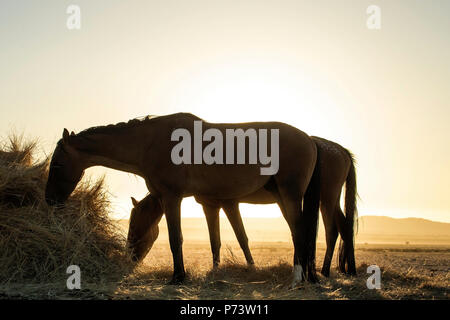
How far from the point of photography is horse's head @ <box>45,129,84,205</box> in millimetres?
6633

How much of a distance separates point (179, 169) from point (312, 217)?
2.21m

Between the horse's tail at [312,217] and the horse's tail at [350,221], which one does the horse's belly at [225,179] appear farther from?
the horse's tail at [350,221]

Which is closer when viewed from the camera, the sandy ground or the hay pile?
the sandy ground

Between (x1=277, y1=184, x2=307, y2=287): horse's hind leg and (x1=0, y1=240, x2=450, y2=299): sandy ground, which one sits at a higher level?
(x1=277, y1=184, x2=307, y2=287): horse's hind leg

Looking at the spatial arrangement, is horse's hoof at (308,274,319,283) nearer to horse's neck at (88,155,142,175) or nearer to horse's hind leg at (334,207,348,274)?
horse's hind leg at (334,207,348,274)

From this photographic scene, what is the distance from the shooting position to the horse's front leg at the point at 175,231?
20.1 feet

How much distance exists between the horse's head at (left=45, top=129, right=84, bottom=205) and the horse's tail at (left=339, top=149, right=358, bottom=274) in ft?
16.6

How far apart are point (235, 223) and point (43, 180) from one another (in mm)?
3561

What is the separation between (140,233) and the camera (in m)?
7.72

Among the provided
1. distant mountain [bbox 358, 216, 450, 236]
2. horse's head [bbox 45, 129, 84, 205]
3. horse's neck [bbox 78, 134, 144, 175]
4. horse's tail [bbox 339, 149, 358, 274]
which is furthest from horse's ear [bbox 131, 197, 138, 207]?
distant mountain [bbox 358, 216, 450, 236]
